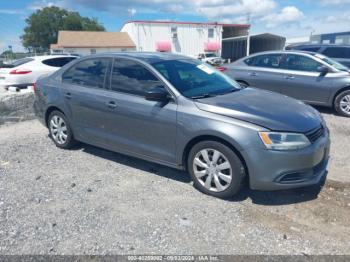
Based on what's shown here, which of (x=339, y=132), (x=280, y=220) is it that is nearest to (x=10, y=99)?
(x=280, y=220)

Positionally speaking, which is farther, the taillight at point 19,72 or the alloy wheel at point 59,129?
the taillight at point 19,72

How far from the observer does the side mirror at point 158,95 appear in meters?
3.52

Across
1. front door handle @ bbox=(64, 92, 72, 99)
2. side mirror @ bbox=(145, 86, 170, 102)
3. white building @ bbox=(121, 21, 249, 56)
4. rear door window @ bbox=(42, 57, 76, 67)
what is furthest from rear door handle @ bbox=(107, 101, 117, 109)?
white building @ bbox=(121, 21, 249, 56)

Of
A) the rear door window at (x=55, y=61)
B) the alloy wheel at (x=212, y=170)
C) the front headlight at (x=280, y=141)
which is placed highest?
the rear door window at (x=55, y=61)

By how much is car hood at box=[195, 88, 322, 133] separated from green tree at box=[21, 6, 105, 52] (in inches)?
2996

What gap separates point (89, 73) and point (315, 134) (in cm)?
327

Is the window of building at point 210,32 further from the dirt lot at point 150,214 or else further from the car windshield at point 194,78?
the dirt lot at point 150,214

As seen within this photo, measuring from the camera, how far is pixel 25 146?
211 inches

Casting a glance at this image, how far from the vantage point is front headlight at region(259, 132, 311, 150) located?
9.92 ft

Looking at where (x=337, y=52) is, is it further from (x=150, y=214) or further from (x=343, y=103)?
(x=150, y=214)

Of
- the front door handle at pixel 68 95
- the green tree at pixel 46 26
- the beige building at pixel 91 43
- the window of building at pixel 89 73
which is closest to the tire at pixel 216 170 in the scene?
the window of building at pixel 89 73

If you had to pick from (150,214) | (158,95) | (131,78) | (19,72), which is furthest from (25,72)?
(150,214)

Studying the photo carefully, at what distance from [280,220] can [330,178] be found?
1335mm

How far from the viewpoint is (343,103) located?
6.99 meters
